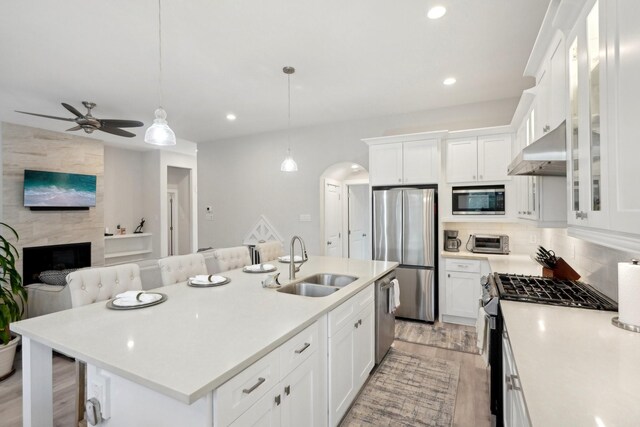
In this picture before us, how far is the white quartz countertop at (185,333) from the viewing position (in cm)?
107

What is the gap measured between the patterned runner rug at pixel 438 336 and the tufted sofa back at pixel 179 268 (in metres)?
2.40

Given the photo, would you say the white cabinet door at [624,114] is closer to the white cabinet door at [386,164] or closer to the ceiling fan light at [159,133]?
the ceiling fan light at [159,133]

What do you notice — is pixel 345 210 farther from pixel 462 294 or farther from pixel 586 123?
pixel 586 123

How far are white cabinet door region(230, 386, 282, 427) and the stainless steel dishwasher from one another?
5.08ft

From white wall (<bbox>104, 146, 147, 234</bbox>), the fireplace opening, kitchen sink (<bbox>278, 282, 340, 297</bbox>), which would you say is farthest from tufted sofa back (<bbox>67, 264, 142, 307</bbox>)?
white wall (<bbox>104, 146, 147, 234</bbox>)

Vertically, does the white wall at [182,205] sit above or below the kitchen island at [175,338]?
above

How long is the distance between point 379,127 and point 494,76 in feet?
5.76

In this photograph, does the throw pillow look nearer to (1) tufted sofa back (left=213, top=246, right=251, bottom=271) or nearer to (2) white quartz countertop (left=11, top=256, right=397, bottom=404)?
(1) tufted sofa back (left=213, top=246, right=251, bottom=271)

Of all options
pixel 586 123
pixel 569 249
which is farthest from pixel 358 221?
pixel 586 123

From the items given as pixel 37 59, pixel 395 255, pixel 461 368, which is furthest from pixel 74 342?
pixel 395 255

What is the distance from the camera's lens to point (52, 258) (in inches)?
203

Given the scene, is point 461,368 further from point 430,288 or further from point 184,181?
point 184,181

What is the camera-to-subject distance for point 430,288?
156 inches

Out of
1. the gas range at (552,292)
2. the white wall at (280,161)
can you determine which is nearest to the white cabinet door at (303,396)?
the gas range at (552,292)
